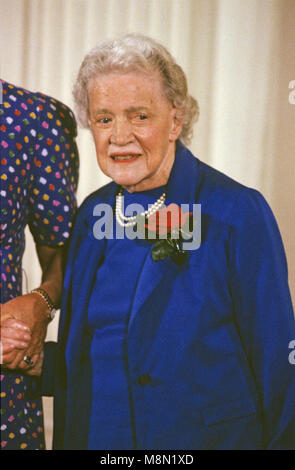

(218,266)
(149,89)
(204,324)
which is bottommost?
(204,324)

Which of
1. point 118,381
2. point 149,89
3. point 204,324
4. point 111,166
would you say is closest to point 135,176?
point 111,166

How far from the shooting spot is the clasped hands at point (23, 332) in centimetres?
105

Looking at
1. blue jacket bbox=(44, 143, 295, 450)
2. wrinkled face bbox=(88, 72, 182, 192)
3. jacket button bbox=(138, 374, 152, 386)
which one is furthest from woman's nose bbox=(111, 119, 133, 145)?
jacket button bbox=(138, 374, 152, 386)

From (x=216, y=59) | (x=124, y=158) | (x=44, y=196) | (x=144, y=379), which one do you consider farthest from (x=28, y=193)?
(x=216, y=59)

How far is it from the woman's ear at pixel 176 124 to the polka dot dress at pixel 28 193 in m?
0.26

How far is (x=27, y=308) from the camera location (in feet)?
3.59

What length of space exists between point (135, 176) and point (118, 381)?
0.47m

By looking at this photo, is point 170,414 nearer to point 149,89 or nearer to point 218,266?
point 218,266

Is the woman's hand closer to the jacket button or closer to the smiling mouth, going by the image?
the jacket button

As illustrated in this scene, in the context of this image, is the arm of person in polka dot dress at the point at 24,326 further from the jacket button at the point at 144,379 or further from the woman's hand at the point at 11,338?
the jacket button at the point at 144,379

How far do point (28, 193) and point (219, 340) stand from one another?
1.84ft

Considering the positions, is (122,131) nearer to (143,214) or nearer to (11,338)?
(143,214)

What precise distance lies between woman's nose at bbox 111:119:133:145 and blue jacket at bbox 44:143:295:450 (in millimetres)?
237

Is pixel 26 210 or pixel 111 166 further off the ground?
pixel 111 166
